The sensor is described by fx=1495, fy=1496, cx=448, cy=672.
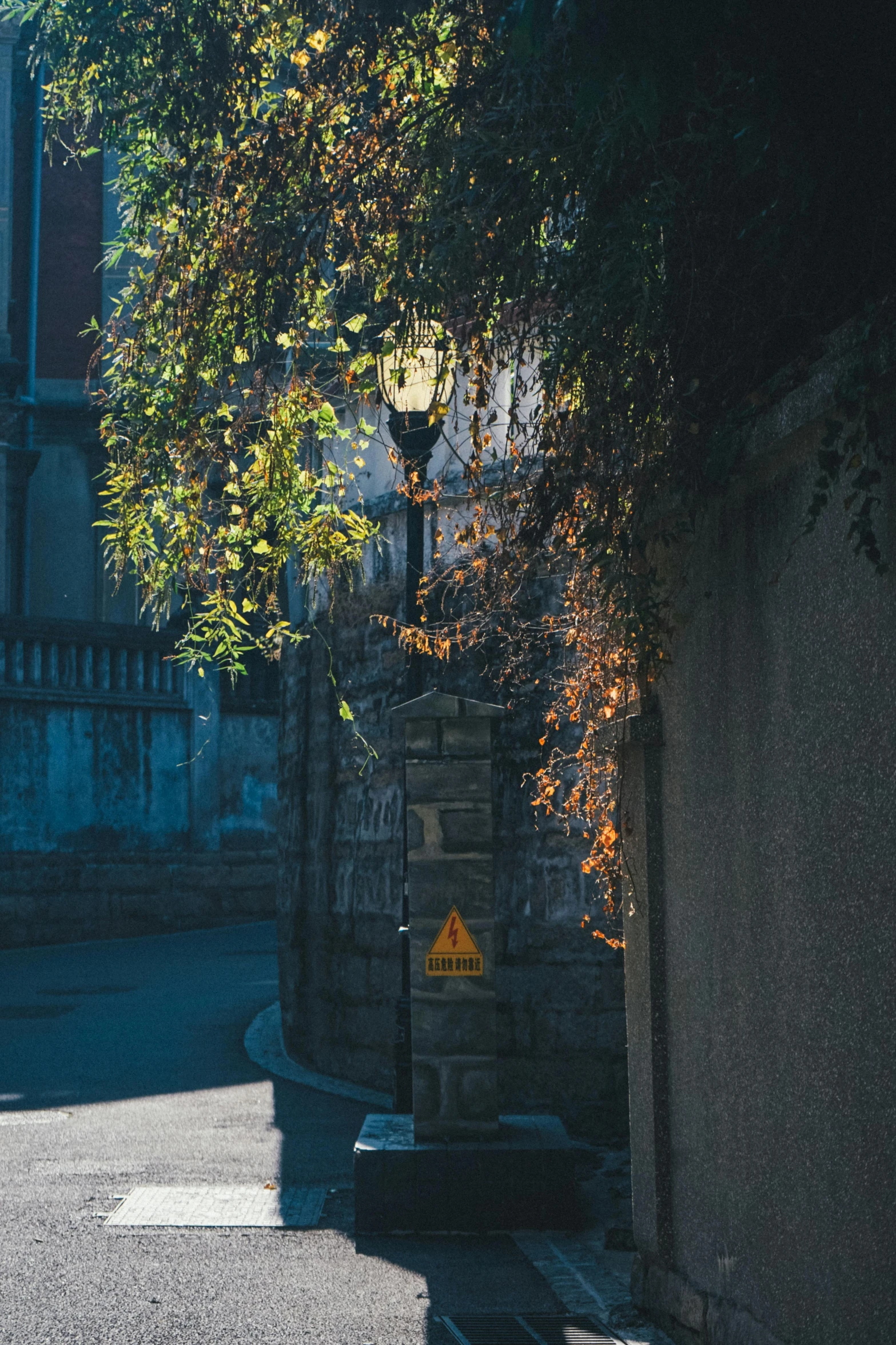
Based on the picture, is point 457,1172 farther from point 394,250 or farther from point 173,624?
point 173,624

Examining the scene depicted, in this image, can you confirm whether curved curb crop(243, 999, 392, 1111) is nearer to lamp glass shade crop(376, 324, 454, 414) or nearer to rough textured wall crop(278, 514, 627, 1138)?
rough textured wall crop(278, 514, 627, 1138)

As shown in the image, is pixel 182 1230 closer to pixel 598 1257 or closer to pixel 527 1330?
pixel 598 1257

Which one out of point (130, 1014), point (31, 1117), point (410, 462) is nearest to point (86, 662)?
point (130, 1014)

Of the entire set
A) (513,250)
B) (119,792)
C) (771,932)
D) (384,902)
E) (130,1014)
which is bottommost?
(130,1014)

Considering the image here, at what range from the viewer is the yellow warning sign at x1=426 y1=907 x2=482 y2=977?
7.42 m

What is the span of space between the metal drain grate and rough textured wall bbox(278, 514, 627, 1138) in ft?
12.2

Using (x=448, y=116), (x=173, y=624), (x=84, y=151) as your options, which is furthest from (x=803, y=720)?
(x=173, y=624)

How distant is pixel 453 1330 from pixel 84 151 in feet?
17.6

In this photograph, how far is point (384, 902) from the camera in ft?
35.4

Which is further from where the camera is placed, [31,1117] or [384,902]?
[384,902]

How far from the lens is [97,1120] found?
9.66m

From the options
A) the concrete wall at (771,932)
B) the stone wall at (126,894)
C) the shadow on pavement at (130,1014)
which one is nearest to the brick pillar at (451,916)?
the concrete wall at (771,932)

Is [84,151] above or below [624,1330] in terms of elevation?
above

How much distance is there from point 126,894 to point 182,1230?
575 inches
